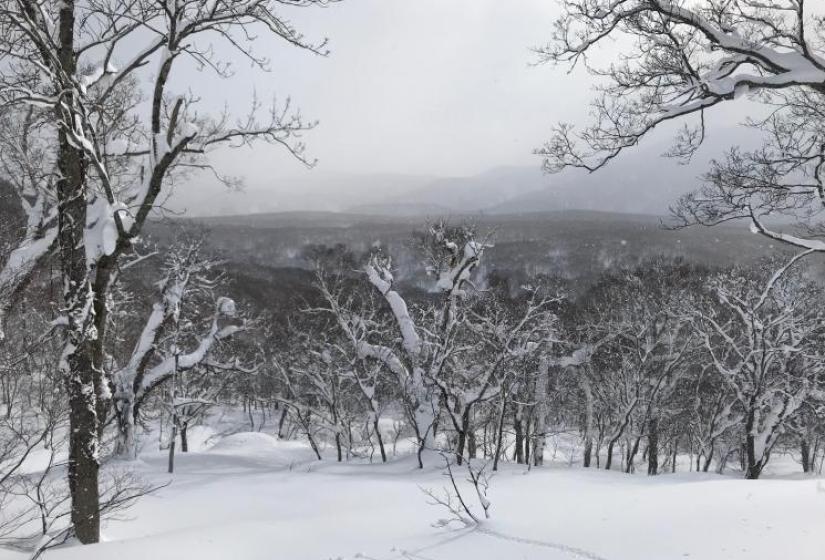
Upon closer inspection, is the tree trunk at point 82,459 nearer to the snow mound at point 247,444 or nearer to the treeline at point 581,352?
the treeline at point 581,352

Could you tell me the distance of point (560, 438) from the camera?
157 feet

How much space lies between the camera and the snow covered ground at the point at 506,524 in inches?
229

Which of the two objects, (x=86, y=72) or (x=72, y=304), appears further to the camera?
(x=86, y=72)

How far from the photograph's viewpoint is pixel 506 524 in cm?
701

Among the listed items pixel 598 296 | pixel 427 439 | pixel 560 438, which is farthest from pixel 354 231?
pixel 427 439

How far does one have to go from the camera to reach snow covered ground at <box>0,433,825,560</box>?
5820 mm

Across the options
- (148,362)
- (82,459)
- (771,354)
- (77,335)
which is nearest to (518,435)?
(771,354)

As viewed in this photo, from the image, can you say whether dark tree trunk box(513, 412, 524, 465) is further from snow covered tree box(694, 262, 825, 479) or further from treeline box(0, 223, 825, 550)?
snow covered tree box(694, 262, 825, 479)

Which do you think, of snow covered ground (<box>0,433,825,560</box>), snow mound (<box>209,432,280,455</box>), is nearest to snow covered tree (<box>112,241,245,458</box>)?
snow covered ground (<box>0,433,825,560</box>)

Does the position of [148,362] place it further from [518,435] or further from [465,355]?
[518,435]

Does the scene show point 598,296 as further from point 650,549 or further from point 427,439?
point 650,549

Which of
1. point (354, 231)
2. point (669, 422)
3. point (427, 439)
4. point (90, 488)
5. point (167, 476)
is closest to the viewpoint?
point (90, 488)

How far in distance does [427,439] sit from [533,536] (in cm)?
898

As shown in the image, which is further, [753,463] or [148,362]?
[753,463]
